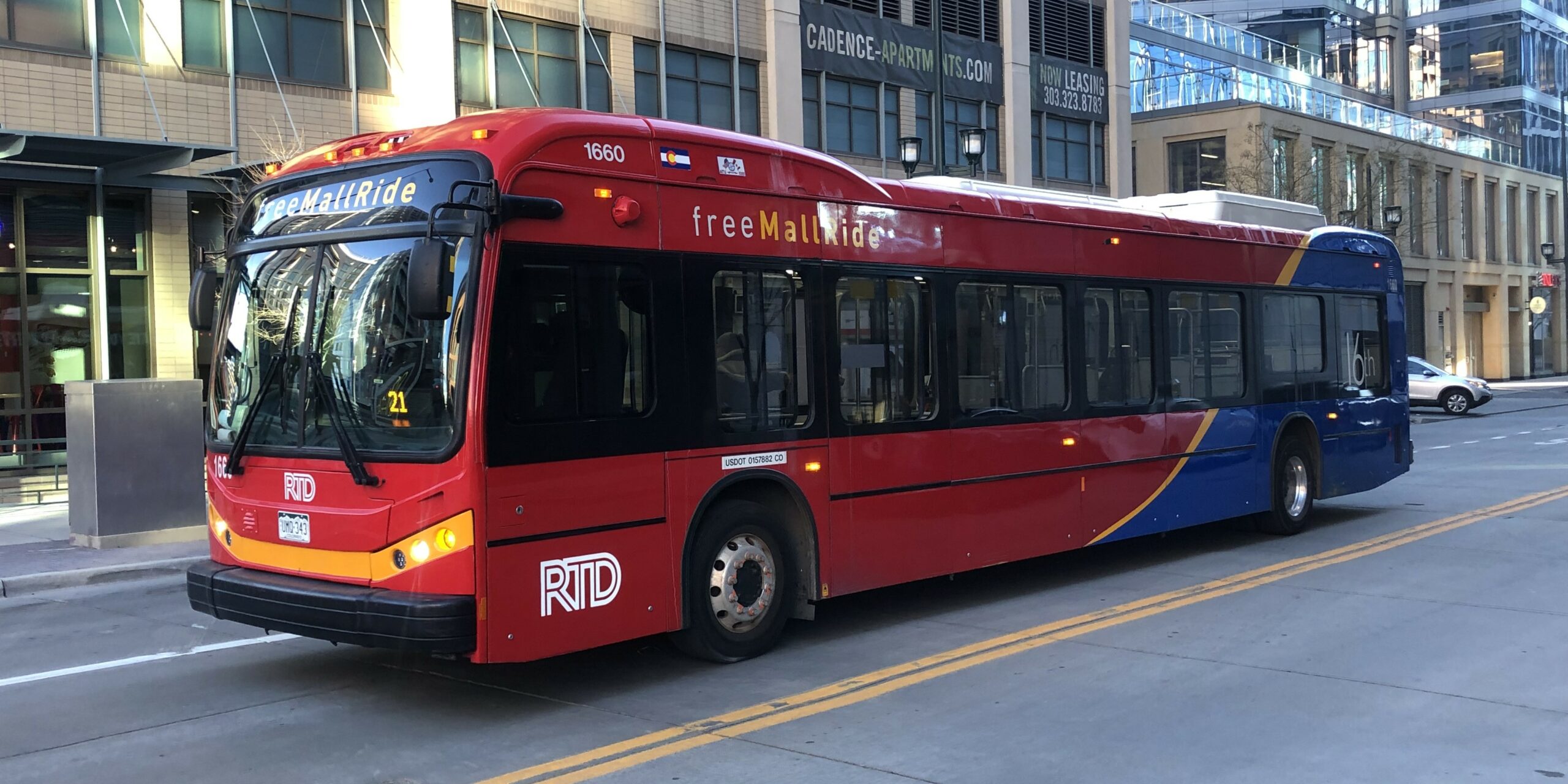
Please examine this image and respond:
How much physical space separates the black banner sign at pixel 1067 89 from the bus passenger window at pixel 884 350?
2659 centimetres

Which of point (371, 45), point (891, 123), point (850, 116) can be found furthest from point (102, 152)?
point (891, 123)

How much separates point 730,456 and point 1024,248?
3.49m

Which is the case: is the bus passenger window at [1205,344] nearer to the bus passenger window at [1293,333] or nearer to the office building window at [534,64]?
the bus passenger window at [1293,333]

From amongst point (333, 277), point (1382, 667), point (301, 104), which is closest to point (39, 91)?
point (301, 104)

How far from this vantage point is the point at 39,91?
18.2 m

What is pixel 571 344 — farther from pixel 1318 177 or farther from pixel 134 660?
pixel 1318 177

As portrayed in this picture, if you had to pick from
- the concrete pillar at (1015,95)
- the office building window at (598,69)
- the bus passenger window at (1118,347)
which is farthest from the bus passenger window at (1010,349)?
the concrete pillar at (1015,95)

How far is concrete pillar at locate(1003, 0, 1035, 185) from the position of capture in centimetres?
3350

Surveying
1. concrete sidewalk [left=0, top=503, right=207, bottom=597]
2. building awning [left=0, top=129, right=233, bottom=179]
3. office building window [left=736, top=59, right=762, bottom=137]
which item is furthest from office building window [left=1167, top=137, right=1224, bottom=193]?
concrete sidewalk [left=0, top=503, right=207, bottom=597]

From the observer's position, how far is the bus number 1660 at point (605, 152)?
7.07m

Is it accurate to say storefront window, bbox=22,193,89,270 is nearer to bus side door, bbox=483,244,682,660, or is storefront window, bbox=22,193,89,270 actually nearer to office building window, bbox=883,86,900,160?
bus side door, bbox=483,244,682,660

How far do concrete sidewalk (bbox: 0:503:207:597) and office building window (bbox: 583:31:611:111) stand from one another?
42.0 feet

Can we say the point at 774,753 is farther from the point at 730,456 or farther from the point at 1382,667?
the point at 1382,667

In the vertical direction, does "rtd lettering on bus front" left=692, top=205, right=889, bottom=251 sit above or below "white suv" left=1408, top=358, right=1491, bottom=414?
above
